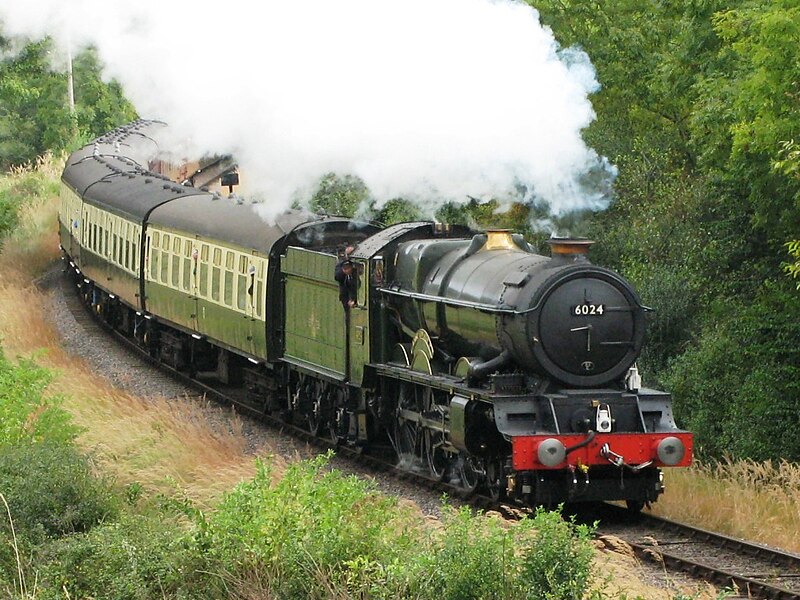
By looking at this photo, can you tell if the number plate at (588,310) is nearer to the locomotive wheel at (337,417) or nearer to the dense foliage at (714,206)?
the dense foliage at (714,206)

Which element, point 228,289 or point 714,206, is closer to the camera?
point 228,289

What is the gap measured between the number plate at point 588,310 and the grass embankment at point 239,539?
2.19 m

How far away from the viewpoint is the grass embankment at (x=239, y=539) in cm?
848

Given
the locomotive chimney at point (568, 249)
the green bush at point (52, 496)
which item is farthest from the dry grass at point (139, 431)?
the locomotive chimney at point (568, 249)

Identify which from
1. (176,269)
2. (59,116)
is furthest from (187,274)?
(59,116)

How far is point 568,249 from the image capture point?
12047 mm

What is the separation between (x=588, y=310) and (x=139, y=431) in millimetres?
5666

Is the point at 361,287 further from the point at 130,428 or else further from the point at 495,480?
the point at 130,428

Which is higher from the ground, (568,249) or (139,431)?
(568,249)

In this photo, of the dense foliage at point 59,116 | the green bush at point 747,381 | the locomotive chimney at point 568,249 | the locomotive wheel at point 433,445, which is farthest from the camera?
the dense foliage at point 59,116

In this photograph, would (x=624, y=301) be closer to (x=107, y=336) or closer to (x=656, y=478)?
(x=656, y=478)

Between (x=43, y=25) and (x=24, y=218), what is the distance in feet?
67.4

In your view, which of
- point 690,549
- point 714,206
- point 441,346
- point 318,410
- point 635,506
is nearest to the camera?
point 690,549

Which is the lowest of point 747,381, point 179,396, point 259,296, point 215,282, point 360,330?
point 179,396
